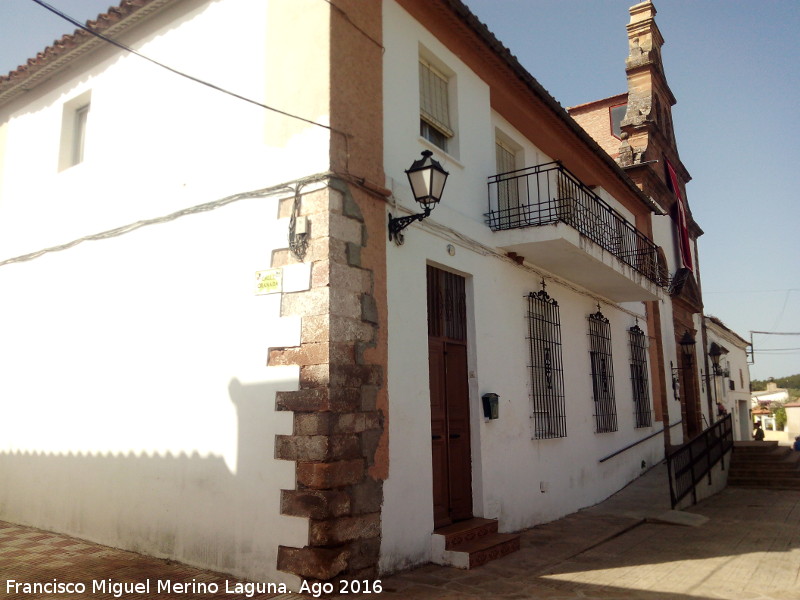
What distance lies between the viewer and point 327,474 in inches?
195

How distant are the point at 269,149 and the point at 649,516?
273 inches

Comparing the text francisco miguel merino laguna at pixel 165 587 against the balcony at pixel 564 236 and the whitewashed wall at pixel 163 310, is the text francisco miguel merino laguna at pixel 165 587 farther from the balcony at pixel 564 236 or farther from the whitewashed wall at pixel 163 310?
the balcony at pixel 564 236

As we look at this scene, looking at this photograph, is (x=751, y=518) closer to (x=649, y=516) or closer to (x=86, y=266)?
(x=649, y=516)

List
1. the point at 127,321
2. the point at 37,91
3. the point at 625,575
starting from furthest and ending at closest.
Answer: the point at 37,91, the point at 127,321, the point at 625,575

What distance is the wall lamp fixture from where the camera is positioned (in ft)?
19.3

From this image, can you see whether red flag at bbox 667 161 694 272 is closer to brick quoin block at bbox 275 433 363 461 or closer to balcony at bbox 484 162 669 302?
balcony at bbox 484 162 669 302

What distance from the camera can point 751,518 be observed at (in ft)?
30.0

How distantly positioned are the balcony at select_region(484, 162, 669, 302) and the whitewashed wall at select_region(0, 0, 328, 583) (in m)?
3.16

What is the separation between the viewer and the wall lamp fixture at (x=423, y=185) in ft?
19.3

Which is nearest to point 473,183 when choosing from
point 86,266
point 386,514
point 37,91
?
point 386,514

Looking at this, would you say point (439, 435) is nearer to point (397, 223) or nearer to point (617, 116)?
point (397, 223)

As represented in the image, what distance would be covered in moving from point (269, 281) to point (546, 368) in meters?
4.54

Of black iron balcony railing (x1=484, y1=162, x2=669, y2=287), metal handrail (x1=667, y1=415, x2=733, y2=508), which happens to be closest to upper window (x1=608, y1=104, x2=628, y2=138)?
black iron balcony railing (x1=484, y1=162, x2=669, y2=287)

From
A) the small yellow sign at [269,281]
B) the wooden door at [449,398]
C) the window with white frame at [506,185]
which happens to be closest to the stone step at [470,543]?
the wooden door at [449,398]
